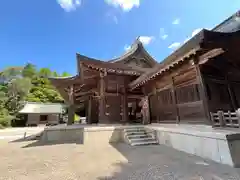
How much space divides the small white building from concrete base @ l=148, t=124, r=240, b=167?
28947 millimetres

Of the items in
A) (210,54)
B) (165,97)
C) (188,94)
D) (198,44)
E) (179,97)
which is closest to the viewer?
(198,44)

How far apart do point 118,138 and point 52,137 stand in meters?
3.68

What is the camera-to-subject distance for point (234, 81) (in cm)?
620

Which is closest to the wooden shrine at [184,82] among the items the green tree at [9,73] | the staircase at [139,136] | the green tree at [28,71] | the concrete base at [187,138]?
the concrete base at [187,138]

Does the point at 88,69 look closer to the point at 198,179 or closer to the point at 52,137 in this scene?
the point at 52,137

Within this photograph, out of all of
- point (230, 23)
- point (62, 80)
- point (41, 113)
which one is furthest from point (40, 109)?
point (230, 23)

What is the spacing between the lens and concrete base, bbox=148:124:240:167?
3.28 metres

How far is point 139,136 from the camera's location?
21.7 ft

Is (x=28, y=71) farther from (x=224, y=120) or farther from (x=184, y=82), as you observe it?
(x=224, y=120)

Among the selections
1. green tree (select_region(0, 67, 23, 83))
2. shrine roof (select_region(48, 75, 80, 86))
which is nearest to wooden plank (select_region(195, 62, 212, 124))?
shrine roof (select_region(48, 75, 80, 86))

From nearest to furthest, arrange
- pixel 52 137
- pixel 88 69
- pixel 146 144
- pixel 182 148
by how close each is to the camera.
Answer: pixel 182 148, pixel 146 144, pixel 52 137, pixel 88 69

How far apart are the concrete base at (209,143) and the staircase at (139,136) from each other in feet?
2.71

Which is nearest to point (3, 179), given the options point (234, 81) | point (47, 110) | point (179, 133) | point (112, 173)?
point (112, 173)

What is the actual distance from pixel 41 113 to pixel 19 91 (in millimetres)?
12314
